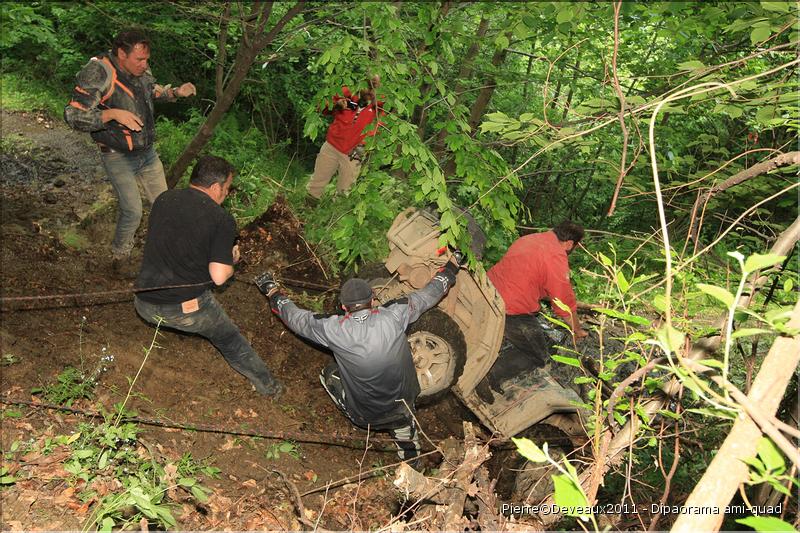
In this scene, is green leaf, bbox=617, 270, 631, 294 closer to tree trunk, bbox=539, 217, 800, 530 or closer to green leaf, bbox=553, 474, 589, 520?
tree trunk, bbox=539, 217, 800, 530

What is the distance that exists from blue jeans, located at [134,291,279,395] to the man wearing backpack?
1.47 m

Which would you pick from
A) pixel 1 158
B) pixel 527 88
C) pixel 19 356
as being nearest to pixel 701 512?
pixel 19 356

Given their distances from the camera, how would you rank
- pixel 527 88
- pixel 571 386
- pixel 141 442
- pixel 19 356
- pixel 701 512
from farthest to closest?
pixel 527 88, pixel 571 386, pixel 19 356, pixel 141 442, pixel 701 512

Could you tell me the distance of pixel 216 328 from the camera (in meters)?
4.74

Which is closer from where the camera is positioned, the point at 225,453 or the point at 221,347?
the point at 225,453

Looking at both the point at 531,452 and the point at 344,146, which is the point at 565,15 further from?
the point at 344,146

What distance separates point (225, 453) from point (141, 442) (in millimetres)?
830

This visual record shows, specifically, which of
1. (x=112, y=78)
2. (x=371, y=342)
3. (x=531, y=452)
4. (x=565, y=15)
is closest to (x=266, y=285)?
(x=371, y=342)

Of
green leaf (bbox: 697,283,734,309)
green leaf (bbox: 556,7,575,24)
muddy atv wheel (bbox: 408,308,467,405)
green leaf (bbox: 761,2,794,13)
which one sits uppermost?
green leaf (bbox: 761,2,794,13)

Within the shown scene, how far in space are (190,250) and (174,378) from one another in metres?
1.40

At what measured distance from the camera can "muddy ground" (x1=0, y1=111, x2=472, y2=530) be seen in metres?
3.70

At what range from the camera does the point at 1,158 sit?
25.6ft

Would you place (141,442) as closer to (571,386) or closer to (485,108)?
(571,386)

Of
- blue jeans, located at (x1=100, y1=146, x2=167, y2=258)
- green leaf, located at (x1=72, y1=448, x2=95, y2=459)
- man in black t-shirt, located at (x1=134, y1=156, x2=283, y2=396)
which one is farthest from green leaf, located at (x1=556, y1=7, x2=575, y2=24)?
green leaf, located at (x1=72, y1=448, x2=95, y2=459)
